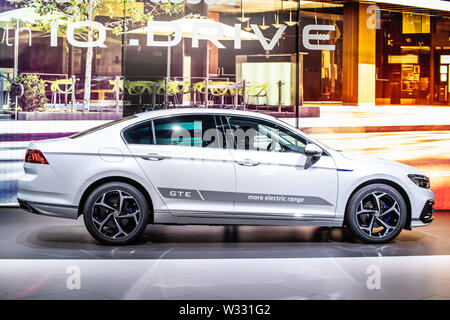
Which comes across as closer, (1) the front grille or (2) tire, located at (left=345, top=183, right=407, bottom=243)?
(2) tire, located at (left=345, top=183, right=407, bottom=243)

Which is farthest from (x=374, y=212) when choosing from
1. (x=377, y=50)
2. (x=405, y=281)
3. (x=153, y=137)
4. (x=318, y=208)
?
(x=377, y=50)

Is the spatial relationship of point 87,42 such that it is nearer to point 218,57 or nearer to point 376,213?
point 218,57

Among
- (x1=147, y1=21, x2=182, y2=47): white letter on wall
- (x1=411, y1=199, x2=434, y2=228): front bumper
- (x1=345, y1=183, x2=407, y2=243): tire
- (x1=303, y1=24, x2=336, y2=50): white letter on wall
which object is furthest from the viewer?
(x1=303, y1=24, x2=336, y2=50): white letter on wall

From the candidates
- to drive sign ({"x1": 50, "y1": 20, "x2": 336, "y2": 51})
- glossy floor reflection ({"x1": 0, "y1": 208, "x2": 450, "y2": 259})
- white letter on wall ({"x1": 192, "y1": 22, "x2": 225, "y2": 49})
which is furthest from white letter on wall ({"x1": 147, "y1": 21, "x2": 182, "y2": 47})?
glossy floor reflection ({"x1": 0, "y1": 208, "x2": 450, "y2": 259})

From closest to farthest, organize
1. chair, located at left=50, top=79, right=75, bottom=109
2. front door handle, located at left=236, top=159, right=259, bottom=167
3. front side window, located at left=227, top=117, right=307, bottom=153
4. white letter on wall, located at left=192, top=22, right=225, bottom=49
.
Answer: front door handle, located at left=236, top=159, right=259, bottom=167 → front side window, located at left=227, top=117, right=307, bottom=153 → chair, located at left=50, top=79, right=75, bottom=109 → white letter on wall, located at left=192, top=22, right=225, bottom=49

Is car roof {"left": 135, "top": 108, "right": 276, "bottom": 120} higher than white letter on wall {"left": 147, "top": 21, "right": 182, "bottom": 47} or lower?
lower

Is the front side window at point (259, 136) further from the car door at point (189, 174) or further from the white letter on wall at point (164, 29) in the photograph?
the white letter on wall at point (164, 29)

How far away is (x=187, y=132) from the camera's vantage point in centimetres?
815

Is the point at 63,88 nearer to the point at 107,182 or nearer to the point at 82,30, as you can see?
the point at 82,30

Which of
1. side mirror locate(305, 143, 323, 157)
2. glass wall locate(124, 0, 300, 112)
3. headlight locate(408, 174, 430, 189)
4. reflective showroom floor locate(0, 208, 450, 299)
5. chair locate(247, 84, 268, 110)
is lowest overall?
reflective showroom floor locate(0, 208, 450, 299)

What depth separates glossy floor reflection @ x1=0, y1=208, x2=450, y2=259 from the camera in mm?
7742

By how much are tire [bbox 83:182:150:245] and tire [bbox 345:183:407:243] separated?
225 centimetres

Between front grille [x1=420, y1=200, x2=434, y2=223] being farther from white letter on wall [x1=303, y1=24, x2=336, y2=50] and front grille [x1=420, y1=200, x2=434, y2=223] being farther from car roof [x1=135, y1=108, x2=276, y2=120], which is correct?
white letter on wall [x1=303, y1=24, x2=336, y2=50]

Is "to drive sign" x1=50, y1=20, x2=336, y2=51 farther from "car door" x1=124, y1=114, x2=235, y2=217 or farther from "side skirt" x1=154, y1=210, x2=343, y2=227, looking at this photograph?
"side skirt" x1=154, y1=210, x2=343, y2=227
